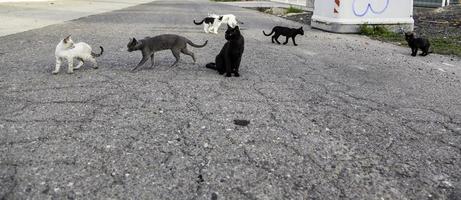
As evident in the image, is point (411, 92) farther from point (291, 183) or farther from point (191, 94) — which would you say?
point (291, 183)

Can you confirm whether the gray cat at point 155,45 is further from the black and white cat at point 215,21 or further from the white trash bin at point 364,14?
the white trash bin at point 364,14

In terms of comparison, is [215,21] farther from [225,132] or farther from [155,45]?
[225,132]

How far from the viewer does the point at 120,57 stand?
6469 mm

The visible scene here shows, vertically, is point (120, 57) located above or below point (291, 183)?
above

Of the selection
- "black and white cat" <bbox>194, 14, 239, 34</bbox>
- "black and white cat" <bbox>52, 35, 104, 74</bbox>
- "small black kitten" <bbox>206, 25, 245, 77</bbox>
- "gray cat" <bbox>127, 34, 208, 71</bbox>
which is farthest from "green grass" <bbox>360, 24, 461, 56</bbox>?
"black and white cat" <bbox>52, 35, 104, 74</bbox>

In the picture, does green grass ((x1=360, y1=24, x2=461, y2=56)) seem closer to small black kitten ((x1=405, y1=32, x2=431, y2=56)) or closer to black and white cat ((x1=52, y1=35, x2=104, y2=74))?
small black kitten ((x1=405, y1=32, x2=431, y2=56))

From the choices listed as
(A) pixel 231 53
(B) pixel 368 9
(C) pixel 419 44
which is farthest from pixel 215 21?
(A) pixel 231 53

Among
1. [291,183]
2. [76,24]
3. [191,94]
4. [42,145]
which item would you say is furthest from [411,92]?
[76,24]

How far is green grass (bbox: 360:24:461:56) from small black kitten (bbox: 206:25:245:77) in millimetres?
5183

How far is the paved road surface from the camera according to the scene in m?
2.49

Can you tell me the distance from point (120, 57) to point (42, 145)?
146 inches

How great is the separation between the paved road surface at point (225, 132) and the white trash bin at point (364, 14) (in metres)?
5.23

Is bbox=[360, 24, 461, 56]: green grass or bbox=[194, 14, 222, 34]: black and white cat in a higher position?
bbox=[194, 14, 222, 34]: black and white cat

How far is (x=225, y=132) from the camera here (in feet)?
11.0
